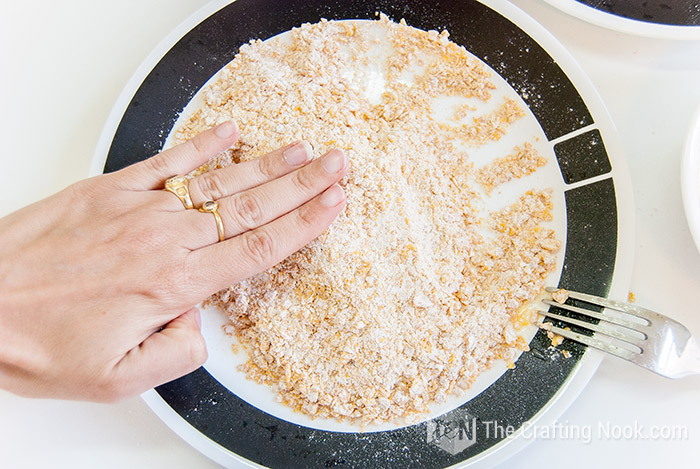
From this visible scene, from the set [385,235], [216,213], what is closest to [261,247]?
[216,213]

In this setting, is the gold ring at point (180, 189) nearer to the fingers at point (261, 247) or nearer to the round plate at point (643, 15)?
the fingers at point (261, 247)

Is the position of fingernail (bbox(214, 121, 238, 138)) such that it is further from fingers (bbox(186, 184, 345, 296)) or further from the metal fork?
the metal fork

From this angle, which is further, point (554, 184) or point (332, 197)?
point (554, 184)

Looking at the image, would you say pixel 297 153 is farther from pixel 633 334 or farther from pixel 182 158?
pixel 633 334

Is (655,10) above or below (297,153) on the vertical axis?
above

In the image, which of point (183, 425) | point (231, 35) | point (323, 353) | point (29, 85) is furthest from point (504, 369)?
point (29, 85)

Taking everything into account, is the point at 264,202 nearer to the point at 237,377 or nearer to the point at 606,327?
the point at 237,377

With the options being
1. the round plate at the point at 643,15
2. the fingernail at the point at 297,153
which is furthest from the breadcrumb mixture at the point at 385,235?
the round plate at the point at 643,15
